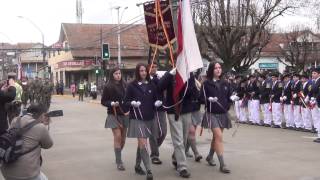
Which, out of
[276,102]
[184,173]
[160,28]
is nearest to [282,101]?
[276,102]

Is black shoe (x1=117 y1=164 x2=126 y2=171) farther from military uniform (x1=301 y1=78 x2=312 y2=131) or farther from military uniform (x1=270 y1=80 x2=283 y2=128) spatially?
military uniform (x1=270 y1=80 x2=283 y2=128)

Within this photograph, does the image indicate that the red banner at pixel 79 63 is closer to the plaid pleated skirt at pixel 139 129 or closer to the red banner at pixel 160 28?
the red banner at pixel 160 28

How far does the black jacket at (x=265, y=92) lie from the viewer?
1629cm

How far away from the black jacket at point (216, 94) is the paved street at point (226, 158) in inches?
40.8

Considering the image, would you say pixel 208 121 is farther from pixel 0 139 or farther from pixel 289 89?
pixel 289 89

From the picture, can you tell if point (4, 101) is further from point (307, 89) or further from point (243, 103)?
point (243, 103)

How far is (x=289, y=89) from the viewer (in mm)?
15234

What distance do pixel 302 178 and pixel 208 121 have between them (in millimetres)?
1742

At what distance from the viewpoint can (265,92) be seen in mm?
16375

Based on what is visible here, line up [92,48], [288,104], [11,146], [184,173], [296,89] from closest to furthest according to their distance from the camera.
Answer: [11,146], [184,173], [296,89], [288,104], [92,48]

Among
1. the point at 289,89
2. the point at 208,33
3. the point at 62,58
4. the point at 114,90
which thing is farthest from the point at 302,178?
the point at 62,58

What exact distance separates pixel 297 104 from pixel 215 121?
22.2ft

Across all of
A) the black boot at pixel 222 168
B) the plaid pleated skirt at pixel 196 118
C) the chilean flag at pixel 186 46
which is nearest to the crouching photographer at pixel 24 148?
the chilean flag at pixel 186 46

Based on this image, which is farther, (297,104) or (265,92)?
(265,92)
